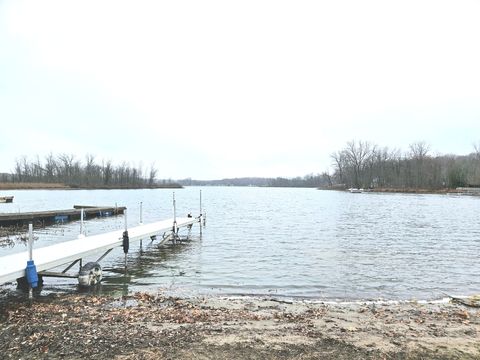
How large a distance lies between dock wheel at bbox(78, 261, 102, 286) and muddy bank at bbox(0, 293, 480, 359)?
93 cm

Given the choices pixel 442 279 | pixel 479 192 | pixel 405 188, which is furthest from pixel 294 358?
pixel 405 188

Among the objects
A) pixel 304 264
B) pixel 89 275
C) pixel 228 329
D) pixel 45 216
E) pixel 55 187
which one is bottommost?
pixel 304 264

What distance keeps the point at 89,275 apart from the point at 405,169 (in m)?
113

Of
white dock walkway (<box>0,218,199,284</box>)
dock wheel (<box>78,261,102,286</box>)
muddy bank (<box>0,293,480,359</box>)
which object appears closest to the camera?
muddy bank (<box>0,293,480,359</box>)

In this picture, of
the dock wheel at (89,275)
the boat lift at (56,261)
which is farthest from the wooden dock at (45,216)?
the dock wheel at (89,275)

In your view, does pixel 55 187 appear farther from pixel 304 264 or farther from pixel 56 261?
pixel 56 261

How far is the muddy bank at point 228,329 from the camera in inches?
223

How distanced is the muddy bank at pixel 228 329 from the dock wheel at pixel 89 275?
93 centimetres

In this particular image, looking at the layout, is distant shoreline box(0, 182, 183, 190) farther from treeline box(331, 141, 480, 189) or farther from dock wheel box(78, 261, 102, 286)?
dock wheel box(78, 261, 102, 286)

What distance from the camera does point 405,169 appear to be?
112 metres

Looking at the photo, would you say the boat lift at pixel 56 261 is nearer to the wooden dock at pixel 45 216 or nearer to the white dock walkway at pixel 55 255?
the white dock walkway at pixel 55 255

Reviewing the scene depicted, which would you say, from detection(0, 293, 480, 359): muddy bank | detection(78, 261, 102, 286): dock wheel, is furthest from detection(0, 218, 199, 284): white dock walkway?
detection(0, 293, 480, 359): muddy bank

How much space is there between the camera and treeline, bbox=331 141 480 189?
327ft

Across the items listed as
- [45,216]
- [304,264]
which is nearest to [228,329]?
[304,264]
